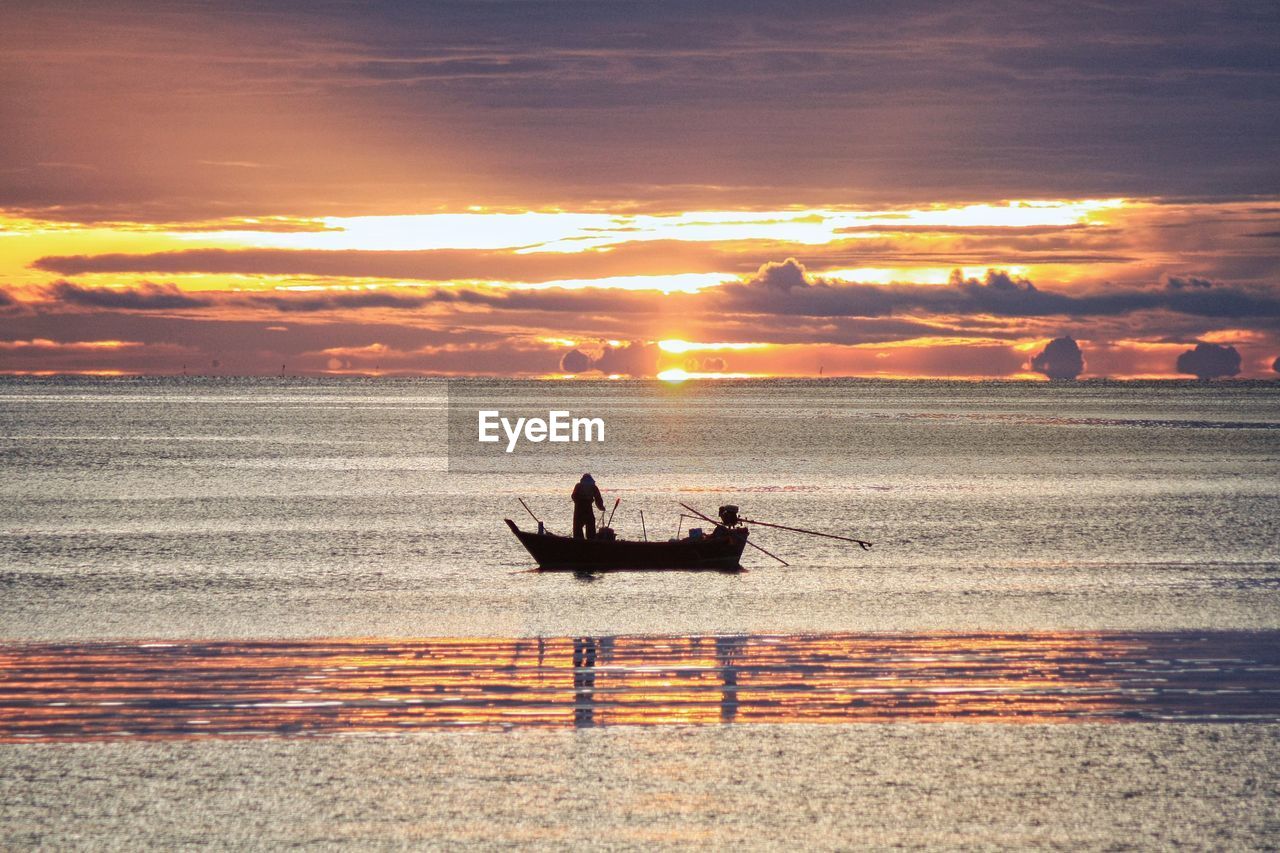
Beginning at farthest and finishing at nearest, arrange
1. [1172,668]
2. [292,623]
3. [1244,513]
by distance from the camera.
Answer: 1. [1244,513]
2. [292,623]
3. [1172,668]

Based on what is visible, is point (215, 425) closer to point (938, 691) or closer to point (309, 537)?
point (309, 537)

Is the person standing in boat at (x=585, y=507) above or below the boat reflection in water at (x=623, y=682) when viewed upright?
above

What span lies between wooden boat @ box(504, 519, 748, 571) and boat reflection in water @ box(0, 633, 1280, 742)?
10.0 m

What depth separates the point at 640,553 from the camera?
108ft

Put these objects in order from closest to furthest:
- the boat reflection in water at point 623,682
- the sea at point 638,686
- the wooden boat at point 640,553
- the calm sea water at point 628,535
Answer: the sea at point 638,686, the boat reflection in water at point 623,682, the calm sea water at point 628,535, the wooden boat at point 640,553

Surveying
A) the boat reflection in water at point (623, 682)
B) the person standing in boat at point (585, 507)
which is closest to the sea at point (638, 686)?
the boat reflection in water at point (623, 682)

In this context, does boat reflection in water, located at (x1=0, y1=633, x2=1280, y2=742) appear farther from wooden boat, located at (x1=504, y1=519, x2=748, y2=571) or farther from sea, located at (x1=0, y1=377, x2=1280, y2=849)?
wooden boat, located at (x1=504, y1=519, x2=748, y2=571)

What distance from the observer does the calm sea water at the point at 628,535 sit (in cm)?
2548

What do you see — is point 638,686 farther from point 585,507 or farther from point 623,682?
point 585,507

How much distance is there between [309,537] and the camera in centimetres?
4194

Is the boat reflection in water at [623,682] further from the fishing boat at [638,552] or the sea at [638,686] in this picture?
the fishing boat at [638,552]

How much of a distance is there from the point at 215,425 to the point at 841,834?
472 feet

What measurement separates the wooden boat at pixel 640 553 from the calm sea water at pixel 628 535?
91 centimetres

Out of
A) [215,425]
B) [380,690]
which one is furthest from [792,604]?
[215,425]
